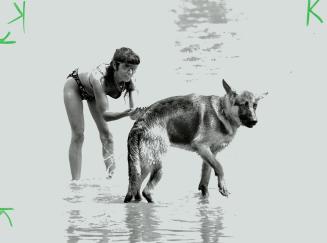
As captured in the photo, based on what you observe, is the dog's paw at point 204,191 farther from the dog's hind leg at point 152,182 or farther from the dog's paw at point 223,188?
the dog's hind leg at point 152,182

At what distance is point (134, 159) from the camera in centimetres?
780

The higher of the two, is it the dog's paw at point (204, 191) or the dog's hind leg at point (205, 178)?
the dog's hind leg at point (205, 178)

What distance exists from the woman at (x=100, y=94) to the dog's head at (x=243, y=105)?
123 cm

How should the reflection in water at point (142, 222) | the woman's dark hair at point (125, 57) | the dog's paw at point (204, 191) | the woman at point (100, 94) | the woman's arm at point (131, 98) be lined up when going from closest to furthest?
1. the reflection in water at point (142, 222)
2. the woman's dark hair at point (125, 57)
3. the woman at point (100, 94)
4. the dog's paw at point (204, 191)
5. the woman's arm at point (131, 98)

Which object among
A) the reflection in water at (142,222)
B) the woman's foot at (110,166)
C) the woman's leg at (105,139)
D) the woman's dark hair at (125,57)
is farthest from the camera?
the woman's foot at (110,166)

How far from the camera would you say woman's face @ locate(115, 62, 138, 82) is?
8039mm

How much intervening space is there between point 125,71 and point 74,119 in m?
1.38

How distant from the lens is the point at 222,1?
1343 centimetres

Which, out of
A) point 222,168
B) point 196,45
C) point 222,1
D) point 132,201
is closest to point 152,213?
point 132,201

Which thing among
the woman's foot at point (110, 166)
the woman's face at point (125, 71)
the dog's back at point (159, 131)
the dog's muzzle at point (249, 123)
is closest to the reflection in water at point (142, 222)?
the dog's back at point (159, 131)

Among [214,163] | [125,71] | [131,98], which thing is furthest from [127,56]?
[214,163]

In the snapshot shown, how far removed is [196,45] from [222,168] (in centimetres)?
514

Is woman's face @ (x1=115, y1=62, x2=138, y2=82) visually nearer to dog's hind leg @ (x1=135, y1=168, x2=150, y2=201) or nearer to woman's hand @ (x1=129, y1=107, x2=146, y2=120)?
woman's hand @ (x1=129, y1=107, x2=146, y2=120)

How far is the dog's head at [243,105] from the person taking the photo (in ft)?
25.4
